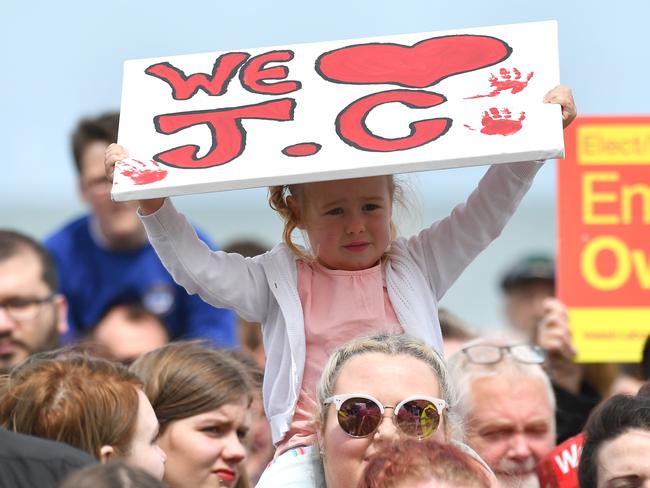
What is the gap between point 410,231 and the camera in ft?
14.8

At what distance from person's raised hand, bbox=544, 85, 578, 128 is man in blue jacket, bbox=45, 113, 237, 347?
3026 mm

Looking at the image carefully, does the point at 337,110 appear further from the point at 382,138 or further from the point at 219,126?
the point at 219,126

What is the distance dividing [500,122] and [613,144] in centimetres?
328

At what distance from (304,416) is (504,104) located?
0.97 m

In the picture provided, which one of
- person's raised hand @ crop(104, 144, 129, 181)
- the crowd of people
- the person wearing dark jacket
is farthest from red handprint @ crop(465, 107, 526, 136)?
the person wearing dark jacket

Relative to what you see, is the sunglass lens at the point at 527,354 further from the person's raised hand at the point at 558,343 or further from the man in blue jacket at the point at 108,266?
the man in blue jacket at the point at 108,266

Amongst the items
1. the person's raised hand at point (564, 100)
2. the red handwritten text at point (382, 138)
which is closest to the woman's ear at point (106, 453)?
the red handwritten text at point (382, 138)

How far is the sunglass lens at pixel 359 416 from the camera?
3648 millimetres

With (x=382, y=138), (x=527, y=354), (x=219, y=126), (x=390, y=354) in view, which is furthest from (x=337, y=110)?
(x=527, y=354)

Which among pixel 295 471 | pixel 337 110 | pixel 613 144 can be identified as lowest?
pixel 295 471

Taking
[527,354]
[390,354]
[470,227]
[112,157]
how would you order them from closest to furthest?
[390,354] < [112,157] < [470,227] < [527,354]

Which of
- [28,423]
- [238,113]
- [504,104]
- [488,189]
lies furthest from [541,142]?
[28,423]

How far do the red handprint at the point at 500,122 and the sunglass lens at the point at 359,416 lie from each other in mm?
713

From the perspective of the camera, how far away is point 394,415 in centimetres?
366
